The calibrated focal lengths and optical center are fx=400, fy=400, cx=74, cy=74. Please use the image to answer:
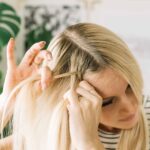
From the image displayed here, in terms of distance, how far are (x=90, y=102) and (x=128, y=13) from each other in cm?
79

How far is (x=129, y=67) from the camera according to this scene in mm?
1191

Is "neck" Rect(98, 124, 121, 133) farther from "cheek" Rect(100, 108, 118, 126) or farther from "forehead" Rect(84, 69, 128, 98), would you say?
"forehead" Rect(84, 69, 128, 98)

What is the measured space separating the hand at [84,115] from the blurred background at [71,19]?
61 centimetres

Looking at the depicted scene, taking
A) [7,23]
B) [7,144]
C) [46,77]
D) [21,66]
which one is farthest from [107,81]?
[7,23]

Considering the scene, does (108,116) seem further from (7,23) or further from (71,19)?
(7,23)

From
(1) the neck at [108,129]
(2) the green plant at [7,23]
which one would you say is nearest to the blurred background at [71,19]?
(2) the green plant at [7,23]

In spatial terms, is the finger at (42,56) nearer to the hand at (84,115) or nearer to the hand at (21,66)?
the hand at (21,66)

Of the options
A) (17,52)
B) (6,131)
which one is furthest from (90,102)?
(17,52)

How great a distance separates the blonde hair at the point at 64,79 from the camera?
1.17 m

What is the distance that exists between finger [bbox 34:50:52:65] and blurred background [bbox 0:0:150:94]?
637 millimetres

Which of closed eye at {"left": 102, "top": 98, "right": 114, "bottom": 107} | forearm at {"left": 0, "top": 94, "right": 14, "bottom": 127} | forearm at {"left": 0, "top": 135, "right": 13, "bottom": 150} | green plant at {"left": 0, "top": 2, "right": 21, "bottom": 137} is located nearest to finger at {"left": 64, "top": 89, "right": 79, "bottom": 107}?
closed eye at {"left": 102, "top": 98, "right": 114, "bottom": 107}

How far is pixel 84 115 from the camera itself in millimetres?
1183

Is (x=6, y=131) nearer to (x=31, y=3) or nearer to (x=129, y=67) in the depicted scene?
(x=129, y=67)

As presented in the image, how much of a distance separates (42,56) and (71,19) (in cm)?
75
